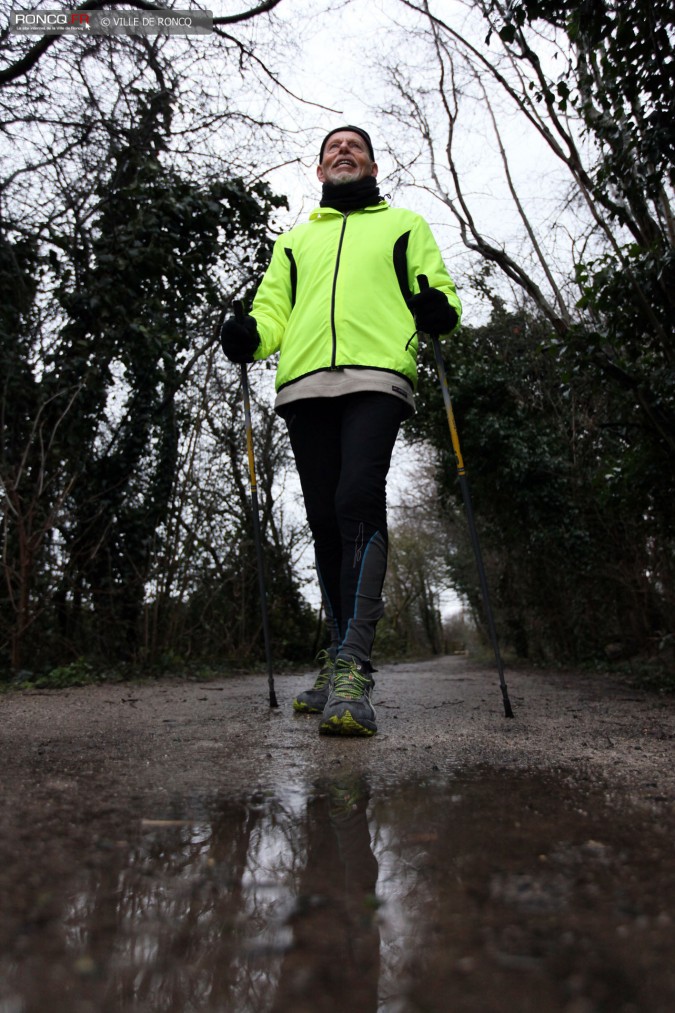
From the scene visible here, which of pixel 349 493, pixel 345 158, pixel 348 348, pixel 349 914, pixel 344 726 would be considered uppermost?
pixel 345 158

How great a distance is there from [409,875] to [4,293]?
5598 millimetres

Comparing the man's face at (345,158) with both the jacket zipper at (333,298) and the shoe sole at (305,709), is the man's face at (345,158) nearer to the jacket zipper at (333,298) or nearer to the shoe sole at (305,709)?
the jacket zipper at (333,298)

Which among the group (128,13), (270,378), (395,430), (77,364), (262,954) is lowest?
(262,954)

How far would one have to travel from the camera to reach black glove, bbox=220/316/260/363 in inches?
117

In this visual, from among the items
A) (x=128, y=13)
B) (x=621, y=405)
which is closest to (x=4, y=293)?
(x=128, y=13)

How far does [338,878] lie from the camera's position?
102 centimetres

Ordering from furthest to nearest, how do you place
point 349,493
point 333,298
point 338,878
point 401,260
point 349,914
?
point 401,260, point 333,298, point 349,493, point 338,878, point 349,914

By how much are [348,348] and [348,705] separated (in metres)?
1.34

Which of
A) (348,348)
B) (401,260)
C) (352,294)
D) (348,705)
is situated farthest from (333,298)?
(348,705)

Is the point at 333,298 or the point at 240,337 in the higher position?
the point at 333,298

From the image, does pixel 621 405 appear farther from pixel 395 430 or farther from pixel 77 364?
pixel 77 364

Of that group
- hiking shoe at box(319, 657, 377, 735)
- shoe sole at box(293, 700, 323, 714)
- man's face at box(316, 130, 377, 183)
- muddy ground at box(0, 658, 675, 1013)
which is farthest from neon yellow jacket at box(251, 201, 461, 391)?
muddy ground at box(0, 658, 675, 1013)

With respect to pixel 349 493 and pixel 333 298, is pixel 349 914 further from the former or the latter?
pixel 333 298

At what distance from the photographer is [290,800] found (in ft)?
4.67
